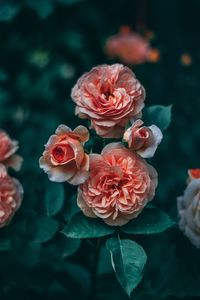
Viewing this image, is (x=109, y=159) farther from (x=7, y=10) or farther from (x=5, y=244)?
(x=7, y=10)

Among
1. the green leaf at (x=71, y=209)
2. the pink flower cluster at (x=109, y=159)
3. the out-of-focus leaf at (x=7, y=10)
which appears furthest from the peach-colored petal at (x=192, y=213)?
the out-of-focus leaf at (x=7, y=10)

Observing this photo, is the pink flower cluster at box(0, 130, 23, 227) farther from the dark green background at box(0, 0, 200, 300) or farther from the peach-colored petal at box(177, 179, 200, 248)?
the peach-colored petal at box(177, 179, 200, 248)

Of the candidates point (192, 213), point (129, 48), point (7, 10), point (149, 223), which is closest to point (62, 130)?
point (149, 223)

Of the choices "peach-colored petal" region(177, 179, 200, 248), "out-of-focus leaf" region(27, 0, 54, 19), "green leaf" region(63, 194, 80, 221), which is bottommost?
"peach-colored petal" region(177, 179, 200, 248)

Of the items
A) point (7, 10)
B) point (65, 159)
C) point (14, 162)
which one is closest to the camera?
point (65, 159)

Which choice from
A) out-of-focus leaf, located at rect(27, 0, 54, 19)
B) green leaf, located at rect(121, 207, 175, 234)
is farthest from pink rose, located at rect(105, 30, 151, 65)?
green leaf, located at rect(121, 207, 175, 234)

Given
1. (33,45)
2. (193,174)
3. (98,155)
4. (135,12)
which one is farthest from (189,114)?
(98,155)

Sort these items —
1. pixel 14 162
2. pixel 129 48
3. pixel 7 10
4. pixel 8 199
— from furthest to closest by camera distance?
pixel 129 48
pixel 7 10
pixel 14 162
pixel 8 199
